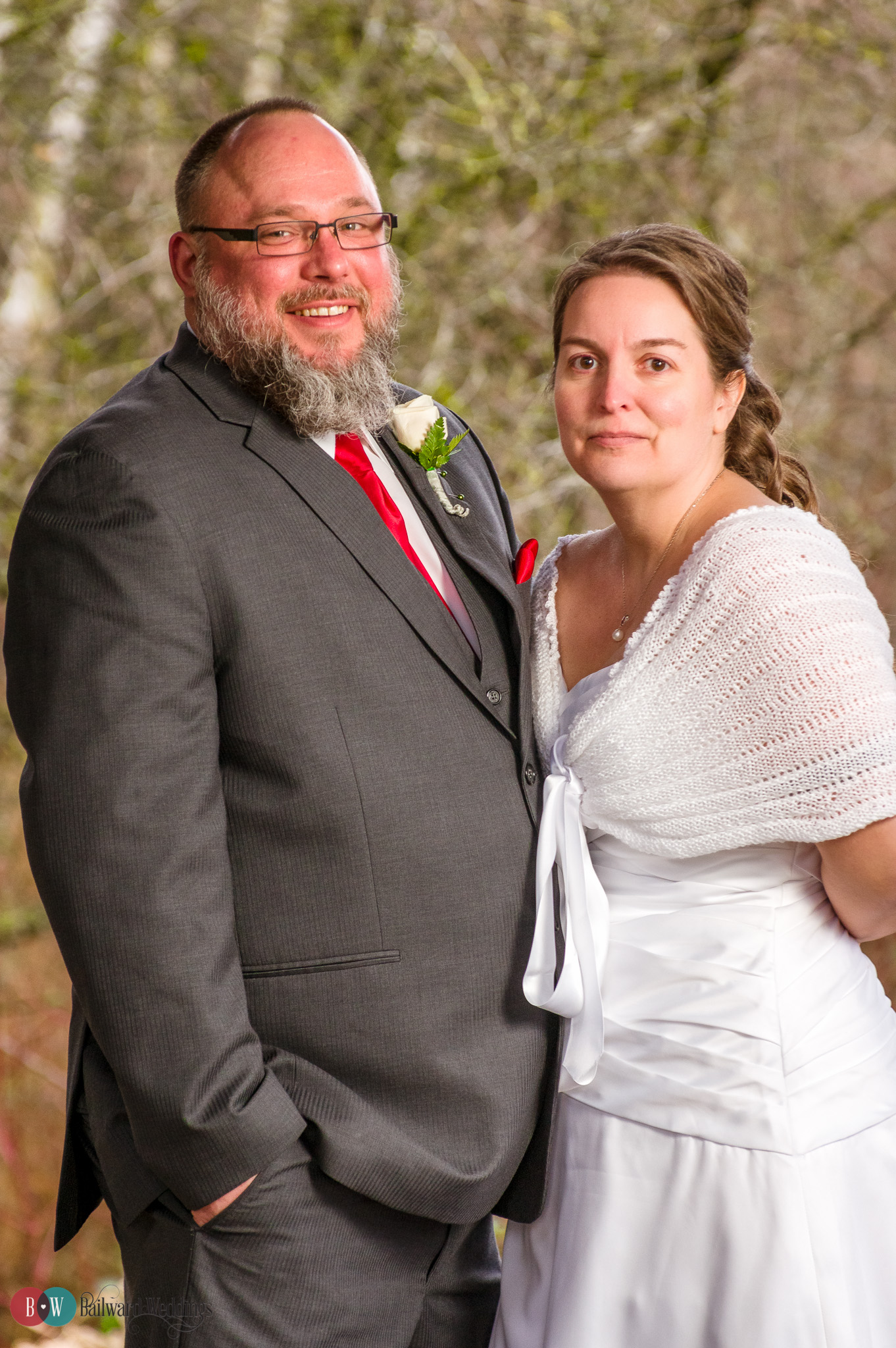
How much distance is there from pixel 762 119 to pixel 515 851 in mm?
4985

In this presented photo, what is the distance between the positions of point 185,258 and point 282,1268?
159cm

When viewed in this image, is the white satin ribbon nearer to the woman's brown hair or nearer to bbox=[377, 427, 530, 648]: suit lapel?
A: bbox=[377, 427, 530, 648]: suit lapel

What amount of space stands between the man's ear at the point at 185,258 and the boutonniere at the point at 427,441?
0.41m

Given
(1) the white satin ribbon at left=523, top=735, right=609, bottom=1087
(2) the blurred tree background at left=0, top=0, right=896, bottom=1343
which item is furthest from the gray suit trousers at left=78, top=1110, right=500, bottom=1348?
(2) the blurred tree background at left=0, top=0, right=896, bottom=1343

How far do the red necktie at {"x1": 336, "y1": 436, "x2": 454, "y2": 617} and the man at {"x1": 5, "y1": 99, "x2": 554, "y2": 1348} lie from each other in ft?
0.03

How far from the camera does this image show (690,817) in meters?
1.88

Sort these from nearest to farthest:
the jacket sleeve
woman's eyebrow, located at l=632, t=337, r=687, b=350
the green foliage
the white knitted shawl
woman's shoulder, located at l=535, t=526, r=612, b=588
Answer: the jacket sleeve < the white knitted shawl < woman's eyebrow, located at l=632, t=337, r=687, b=350 < the green foliage < woman's shoulder, located at l=535, t=526, r=612, b=588

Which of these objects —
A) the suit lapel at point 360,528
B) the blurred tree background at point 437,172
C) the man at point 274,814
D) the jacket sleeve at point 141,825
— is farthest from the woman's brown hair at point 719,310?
the blurred tree background at point 437,172

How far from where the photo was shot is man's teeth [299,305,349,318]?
1.98 m

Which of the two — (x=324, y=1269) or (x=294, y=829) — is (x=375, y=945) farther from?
(x=324, y=1269)

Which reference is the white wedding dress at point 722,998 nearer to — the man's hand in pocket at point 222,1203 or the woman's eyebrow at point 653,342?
the woman's eyebrow at point 653,342

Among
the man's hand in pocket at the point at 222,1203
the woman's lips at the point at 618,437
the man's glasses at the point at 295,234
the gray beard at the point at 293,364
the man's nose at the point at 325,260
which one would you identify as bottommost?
the man's hand in pocket at the point at 222,1203

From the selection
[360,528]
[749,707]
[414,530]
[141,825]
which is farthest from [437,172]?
[141,825]

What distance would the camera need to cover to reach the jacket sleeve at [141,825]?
1.64 m
